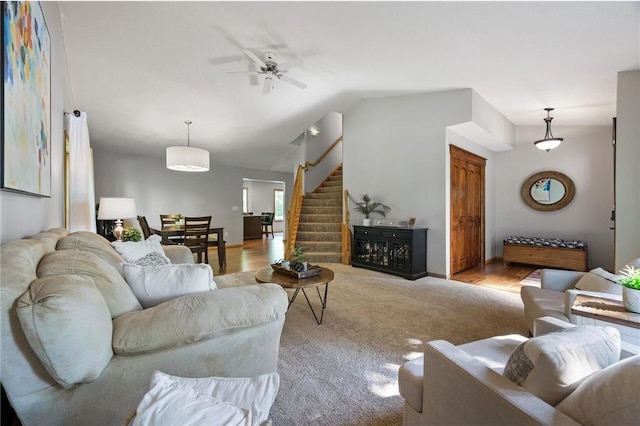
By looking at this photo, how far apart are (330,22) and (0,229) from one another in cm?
296

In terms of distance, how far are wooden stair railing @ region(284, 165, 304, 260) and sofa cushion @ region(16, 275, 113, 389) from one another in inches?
179

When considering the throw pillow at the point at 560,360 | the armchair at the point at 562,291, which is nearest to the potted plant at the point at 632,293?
the armchair at the point at 562,291

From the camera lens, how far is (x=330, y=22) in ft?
9.12

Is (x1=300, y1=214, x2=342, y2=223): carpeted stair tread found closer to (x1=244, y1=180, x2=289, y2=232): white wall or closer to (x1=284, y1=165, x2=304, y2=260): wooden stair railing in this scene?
(x1=284, y1=165, x2=304, y2=260): wooden stair railing

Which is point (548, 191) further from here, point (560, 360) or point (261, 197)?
point (261, 197)

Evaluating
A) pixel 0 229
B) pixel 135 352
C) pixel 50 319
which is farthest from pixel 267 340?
pixel 0 229

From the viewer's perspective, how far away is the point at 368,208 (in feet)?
16.7

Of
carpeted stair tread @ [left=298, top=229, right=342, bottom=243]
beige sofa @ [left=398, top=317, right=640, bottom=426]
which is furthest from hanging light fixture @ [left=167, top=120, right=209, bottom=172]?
beige sofa @ [left=398, top=317, right=640, bottom=426]

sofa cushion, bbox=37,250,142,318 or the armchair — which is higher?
sofa cushion, bbox=37,250,142,318

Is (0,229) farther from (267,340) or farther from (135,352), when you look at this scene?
(267,340)

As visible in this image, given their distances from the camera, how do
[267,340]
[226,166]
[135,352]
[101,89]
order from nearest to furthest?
[135,352] < [267,340] < [101,89] < [226,166]

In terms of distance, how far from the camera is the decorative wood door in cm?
459

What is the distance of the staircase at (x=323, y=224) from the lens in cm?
559

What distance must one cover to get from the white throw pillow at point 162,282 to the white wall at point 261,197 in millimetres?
9986
